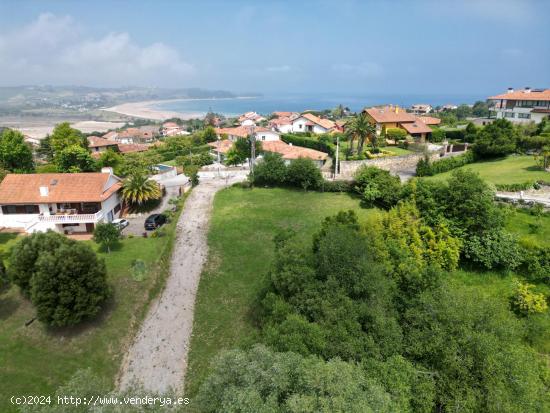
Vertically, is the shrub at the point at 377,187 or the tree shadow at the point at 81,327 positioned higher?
the shrub at the point at 377,187

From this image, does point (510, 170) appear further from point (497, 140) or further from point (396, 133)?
point (396, 133)

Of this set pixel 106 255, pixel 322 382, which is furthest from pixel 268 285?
pixel 106 255

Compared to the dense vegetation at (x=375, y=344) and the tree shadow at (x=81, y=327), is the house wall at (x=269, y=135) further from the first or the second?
the tree shadow at (x=81, y=327)

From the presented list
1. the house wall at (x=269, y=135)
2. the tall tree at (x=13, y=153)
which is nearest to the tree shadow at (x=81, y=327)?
the tall tree at (x=13, y=153)

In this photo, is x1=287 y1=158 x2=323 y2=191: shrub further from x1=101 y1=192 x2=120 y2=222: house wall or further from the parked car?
x1=101 y1=192 x2=120 y2=222: house wall

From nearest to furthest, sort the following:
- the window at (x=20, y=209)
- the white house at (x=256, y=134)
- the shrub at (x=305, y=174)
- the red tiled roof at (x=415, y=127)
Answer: the window at (x=20, y=209) < the shrub at (x=305, y=174) < the red tiled roof at (x=415, y=127) < the white house at (x=256, y=134)

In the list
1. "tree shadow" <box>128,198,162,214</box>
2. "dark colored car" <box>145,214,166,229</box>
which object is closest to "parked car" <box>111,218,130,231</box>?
"dark colored car" <box>145,214,166,229</box>

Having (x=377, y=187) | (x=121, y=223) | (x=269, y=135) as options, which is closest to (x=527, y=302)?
(x=377, y=187)

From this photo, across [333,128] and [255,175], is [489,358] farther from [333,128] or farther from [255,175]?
[333,128]
